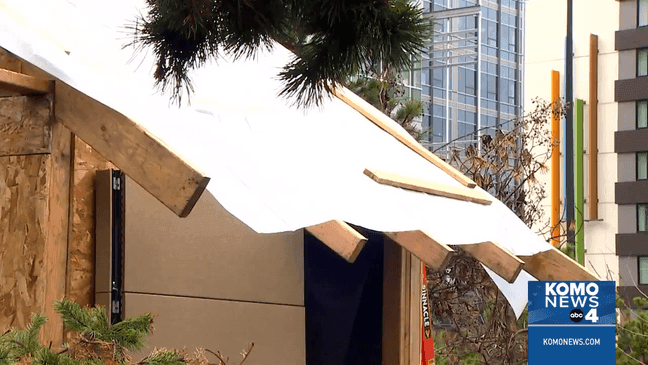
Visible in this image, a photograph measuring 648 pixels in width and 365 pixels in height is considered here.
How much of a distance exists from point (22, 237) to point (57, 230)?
21 cm

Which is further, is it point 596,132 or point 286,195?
point 596,132

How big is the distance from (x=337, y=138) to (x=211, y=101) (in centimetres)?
120

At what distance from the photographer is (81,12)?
24.8 feet

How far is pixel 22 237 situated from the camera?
246 inches

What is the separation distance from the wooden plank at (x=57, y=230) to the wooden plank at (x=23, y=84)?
0.76ft

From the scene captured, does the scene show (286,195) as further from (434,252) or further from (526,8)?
(526,8)

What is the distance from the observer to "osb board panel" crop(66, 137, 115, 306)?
22.2ft

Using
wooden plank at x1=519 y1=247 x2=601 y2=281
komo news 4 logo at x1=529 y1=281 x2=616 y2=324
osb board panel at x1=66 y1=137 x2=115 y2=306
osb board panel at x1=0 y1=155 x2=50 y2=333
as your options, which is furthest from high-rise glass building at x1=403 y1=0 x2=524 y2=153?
osb board panel at x1=0 y1=155 x2=50 y2=333

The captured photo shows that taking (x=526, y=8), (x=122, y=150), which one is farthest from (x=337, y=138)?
(x=526, y=8)

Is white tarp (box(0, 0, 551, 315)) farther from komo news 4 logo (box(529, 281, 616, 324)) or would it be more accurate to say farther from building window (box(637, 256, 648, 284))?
building window (box(637, 256, 648, 284))

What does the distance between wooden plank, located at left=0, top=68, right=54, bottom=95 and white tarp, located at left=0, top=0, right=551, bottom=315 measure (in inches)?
4.0

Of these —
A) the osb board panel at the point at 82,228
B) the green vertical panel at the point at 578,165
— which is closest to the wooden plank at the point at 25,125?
the osb board panel at the point at 82,228

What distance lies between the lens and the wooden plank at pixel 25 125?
629cm

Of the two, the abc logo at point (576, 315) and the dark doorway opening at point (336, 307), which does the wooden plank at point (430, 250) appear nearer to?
the dark doorway opening at point (336, 307)
